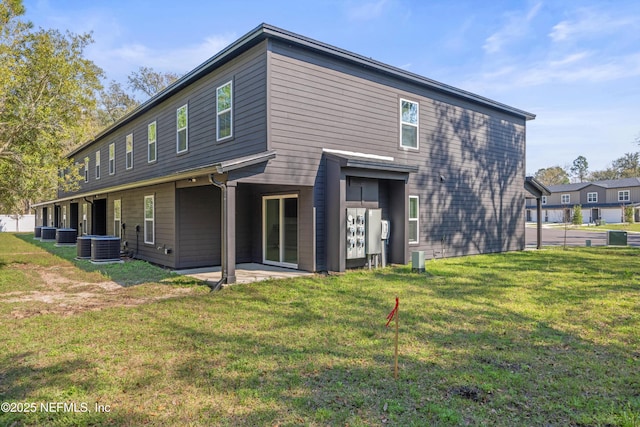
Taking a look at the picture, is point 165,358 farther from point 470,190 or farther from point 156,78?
point 156,78

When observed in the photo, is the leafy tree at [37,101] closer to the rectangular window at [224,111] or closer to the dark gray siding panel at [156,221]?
the dark gray siding panel at [156,221]

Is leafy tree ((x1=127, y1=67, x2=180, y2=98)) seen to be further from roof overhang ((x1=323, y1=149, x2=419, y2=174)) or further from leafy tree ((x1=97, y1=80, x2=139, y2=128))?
roof overhang ((x1=323, y1=149, x2=419, y2=174))

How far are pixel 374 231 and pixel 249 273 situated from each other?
3.16 metres

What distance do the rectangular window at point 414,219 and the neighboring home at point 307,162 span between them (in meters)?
0.04

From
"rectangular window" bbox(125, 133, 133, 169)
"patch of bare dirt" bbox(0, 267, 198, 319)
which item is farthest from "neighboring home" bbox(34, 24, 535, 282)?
"patch of bare dirt" bbox(0, 267, 198, 319)

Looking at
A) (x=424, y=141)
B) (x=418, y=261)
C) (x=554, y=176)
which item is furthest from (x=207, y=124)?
(x=554, y=176)

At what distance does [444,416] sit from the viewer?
2809mm

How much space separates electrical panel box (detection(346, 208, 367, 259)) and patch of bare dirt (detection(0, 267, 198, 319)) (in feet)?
11.8

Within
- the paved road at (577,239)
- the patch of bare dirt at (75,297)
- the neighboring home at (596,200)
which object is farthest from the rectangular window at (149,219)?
the neighboring home at (596,200)

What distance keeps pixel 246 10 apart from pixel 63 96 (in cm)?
547

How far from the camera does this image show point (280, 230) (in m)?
9.98

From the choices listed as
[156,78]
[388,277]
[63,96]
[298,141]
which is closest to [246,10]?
[298,141]

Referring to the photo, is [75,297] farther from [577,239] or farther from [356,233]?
[577,239]

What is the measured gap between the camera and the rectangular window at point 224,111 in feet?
31.3
